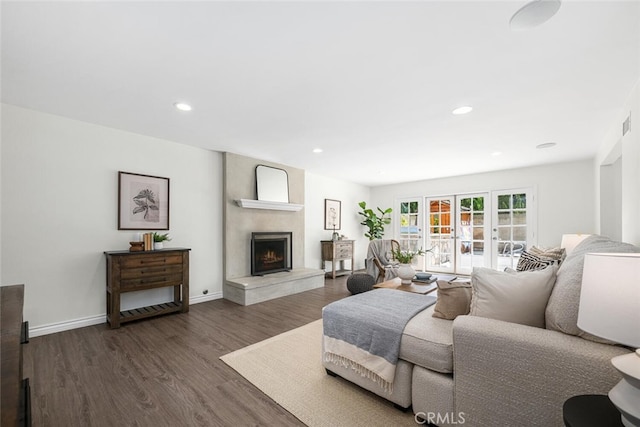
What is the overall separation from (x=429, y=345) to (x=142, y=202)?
3633 millimetres

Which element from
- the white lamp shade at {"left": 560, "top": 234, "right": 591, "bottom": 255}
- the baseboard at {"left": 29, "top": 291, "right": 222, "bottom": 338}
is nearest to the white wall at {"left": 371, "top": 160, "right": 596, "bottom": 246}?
the white lamp shade at {"left": 560, "top": 234, "right": 591, "bottom": 255}

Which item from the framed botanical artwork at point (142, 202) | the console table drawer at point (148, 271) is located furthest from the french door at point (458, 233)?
the framed botanical artwork at point (142, 202)

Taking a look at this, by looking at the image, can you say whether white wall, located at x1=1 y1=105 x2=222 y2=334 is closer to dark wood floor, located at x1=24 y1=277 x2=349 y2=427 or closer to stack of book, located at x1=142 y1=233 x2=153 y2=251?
stack of book, located at x1=142 y1=233 x2=153 y2=251

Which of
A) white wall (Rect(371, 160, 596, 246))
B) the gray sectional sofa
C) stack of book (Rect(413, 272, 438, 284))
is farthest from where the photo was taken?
white wall (Rect(371, 160, 596, 246))

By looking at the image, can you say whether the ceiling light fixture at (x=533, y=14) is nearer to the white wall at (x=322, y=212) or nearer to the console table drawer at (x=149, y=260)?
the console table drawer at (x=149, y=260)

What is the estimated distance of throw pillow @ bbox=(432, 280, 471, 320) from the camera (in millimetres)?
1807

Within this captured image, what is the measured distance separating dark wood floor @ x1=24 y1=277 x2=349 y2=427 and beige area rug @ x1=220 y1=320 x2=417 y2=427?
0.09 m

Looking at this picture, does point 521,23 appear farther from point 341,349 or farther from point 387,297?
point 341,349

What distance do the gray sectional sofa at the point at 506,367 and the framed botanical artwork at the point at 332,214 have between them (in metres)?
4.74

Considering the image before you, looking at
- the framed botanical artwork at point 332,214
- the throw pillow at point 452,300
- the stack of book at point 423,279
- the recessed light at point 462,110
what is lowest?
the stack of book at point 423,279

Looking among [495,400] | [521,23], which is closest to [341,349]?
[495,400]

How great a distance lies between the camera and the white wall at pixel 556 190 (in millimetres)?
4707

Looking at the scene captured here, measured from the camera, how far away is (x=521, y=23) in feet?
4.96

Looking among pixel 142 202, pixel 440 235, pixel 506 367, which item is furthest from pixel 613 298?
pixel 440 235
